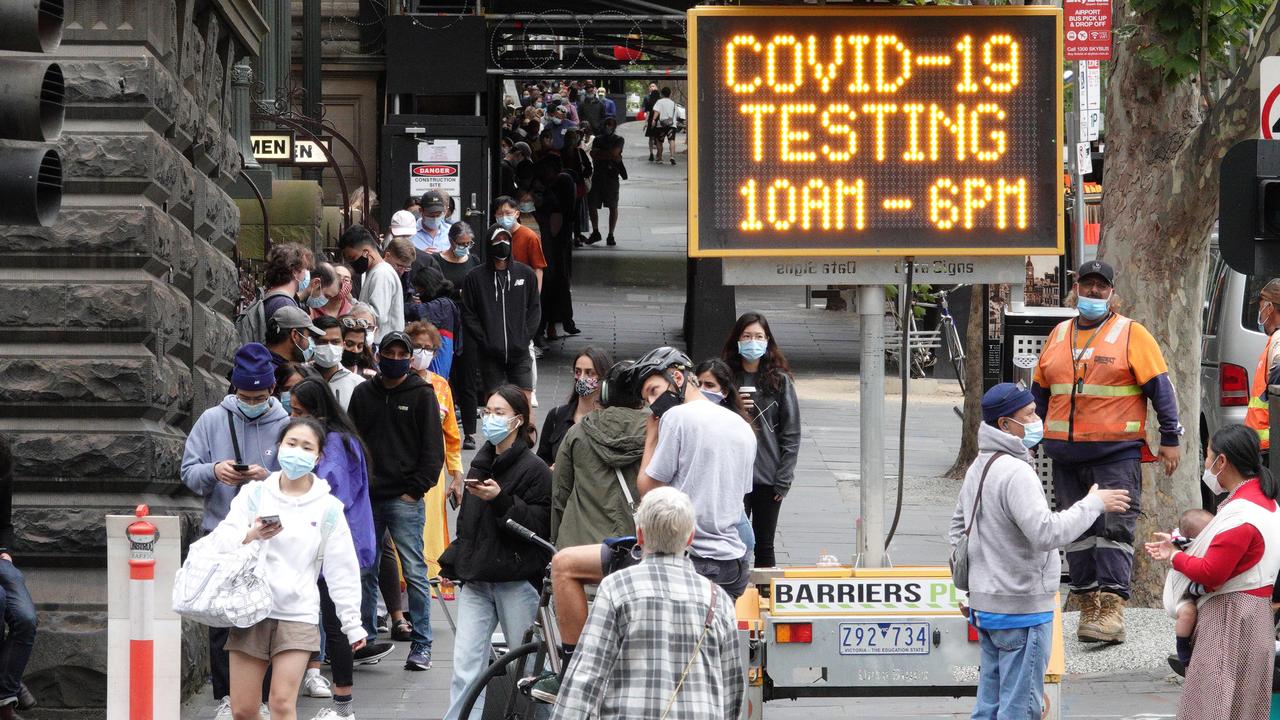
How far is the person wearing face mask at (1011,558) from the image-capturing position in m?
7.25

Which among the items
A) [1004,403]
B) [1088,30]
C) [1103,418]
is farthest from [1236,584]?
[1088,30]

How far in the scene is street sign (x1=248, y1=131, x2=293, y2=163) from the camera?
1811cm

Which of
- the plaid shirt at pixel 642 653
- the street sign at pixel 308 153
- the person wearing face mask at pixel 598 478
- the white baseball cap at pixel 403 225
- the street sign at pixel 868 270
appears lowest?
the plaid shirt at pixel 642 653

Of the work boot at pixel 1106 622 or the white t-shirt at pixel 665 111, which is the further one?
the white t-shirt at pixel 665 111

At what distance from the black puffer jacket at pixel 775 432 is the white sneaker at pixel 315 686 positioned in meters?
2.71

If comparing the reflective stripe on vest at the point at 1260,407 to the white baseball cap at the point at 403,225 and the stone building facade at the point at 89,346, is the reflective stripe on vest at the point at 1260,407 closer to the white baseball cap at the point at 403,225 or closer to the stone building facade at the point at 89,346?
the stone building facade at the point at 89,346

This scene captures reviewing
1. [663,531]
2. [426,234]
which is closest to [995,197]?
[663,531]

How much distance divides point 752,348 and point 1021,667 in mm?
3399

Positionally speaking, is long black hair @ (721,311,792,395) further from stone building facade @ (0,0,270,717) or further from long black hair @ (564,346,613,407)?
stone building facade @ (0,0,270,717)

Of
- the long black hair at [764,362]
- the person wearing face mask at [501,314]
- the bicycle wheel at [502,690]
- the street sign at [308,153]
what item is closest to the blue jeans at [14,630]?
the bicycle wheel at [502,690]

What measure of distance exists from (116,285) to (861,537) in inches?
145

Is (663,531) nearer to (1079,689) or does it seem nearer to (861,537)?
(861,537)

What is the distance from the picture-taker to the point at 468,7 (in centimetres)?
2239

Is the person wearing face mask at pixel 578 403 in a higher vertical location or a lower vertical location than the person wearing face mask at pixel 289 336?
lower
